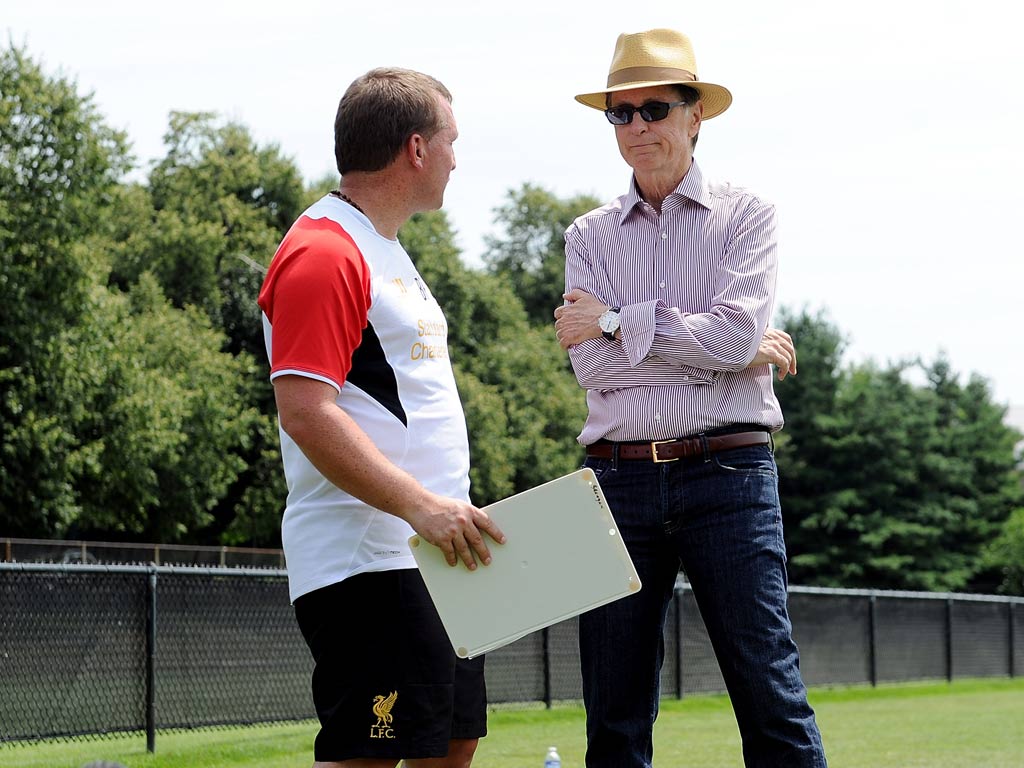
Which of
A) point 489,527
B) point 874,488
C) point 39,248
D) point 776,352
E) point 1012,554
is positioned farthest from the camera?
point 874,488

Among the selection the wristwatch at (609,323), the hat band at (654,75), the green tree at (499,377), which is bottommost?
the wristwatch at (609,323)

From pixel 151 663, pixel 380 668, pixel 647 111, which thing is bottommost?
pixel 151 663

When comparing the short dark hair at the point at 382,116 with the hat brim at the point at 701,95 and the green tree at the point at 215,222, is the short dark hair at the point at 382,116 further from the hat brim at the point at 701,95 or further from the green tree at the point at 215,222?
the green tree at the point at 215,222

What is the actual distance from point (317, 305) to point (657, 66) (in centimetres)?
159

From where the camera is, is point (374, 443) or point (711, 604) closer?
point (374, 443)

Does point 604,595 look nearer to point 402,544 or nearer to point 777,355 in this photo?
point 402,544

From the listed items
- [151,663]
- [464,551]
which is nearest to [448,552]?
[464,551]

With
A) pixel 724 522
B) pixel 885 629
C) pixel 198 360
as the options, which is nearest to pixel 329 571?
pixel 724 522

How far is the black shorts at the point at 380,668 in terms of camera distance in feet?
11.5

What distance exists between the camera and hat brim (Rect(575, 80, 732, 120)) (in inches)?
173

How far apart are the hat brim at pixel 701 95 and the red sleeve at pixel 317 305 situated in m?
1.28

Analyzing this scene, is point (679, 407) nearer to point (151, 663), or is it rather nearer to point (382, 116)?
point (382, 116)

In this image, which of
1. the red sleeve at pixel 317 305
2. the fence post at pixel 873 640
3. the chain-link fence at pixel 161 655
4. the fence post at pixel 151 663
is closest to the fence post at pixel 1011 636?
the fence post at pixel 873 640

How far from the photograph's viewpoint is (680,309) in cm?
442
